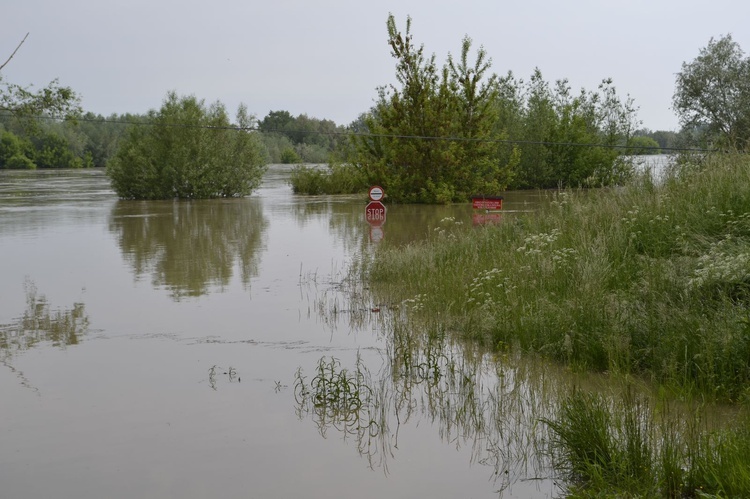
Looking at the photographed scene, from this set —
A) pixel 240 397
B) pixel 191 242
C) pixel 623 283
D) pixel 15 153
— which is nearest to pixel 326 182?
pixel 191 242

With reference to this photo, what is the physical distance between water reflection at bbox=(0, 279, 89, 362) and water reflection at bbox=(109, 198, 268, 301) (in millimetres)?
2014

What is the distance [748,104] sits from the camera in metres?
47.8

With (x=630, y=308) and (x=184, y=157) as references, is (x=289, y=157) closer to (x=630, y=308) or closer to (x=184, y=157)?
(x=184, y=157)

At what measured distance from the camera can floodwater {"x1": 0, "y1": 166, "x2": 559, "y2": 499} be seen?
6.38 meters

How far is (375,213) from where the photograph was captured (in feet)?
86.8

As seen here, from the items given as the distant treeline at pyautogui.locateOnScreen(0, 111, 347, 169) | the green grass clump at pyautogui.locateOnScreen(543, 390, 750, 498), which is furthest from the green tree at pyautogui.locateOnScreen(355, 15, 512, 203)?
the distant treeline at pyautogui.locateOnScreen(0, 111, 347, 169)

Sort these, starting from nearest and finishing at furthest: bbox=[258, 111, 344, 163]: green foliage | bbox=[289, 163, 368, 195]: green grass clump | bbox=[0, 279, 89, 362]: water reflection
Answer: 1. bbox=[0, 279, 89, 362]: water reflection
2. bbox=[289, 163, 368, 195]: green grass clump
3. bbox=[258, 111, 344, 163]: green foliage

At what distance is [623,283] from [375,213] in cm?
1617

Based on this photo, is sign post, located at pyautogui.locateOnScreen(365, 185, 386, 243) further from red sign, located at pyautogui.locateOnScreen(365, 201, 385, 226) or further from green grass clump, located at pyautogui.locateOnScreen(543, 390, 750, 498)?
green grass clump, located at pyautogui.locateOnScreen(543, 390, 750, 498)

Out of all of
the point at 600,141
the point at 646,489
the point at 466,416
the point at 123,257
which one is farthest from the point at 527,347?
the point at 600,141

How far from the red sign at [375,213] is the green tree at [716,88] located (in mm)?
27886

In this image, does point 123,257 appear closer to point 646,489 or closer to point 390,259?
point 390,259

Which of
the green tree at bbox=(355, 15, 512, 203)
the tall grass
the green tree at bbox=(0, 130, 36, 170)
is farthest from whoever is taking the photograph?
the green tree at bbox=(0, 130, 36, 170)

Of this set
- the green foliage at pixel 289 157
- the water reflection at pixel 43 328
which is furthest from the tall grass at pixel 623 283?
the green foliage at pixel 289 157
